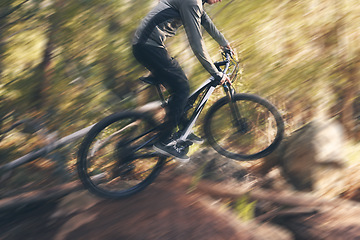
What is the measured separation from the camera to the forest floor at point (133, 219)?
2733 millimetres

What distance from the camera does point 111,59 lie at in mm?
3305

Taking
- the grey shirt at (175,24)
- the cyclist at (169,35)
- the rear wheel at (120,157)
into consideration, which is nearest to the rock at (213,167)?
the rear wheel at (120,157)

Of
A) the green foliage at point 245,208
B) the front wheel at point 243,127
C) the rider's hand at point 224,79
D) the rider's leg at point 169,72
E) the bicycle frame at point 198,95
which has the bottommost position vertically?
the green foliage at point 245,208

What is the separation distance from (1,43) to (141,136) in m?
1.85

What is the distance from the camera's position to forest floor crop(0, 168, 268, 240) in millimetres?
2733

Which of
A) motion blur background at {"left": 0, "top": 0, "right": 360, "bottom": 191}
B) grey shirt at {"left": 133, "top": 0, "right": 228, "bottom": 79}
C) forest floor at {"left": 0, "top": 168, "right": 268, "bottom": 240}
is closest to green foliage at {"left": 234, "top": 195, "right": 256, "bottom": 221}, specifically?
forest floor at {"left": 0, "top": 168, "right": 268, "bottom": 240}

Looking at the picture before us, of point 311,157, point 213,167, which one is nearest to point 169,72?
point 213,167

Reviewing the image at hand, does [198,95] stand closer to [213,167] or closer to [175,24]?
[175,24]

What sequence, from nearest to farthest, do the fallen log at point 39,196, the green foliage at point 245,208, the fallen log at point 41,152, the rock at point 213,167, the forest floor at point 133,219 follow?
the forest floor at point 133,219
the green foliage at point 245,208
the fallen log at point 39,196
the fallen log at point 41,152
the rock at point 213,167

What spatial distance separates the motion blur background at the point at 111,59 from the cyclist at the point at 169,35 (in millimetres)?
678

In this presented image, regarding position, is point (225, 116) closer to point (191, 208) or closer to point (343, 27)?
point (191, 208)

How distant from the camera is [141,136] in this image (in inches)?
115

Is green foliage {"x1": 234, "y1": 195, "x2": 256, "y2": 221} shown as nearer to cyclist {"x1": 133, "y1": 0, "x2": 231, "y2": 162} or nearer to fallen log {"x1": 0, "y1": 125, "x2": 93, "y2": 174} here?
cyclist {"x1": 133, "y1": 0, "x2": 231, "y2": 162}

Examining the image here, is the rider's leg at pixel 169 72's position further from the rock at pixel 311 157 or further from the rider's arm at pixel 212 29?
the rock at pixel 311 157
